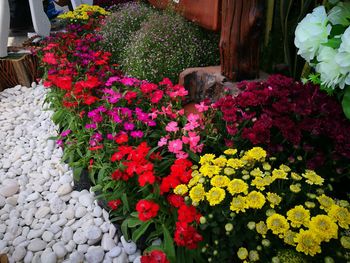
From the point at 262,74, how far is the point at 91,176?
1548 millimetres

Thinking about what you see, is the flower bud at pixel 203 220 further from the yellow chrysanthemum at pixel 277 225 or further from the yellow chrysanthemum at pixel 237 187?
the yellow chrysanthemum at pixel 277 225

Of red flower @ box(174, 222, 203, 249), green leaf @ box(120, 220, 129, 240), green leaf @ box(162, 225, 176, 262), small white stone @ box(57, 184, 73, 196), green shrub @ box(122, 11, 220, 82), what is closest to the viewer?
red flower @ box(174, 222, 203, 249)

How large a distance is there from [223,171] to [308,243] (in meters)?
0.53

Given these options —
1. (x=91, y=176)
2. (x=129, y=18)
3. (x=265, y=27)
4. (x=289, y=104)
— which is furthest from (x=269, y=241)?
(x=129, y=18)

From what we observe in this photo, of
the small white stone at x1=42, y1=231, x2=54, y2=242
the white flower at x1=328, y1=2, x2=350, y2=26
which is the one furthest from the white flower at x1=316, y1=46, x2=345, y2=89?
the small white stone at x1=42, y1=231, x2=54, y2=242

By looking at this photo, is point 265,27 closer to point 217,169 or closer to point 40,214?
point 217,169

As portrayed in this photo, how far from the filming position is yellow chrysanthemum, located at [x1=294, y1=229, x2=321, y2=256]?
125 cm

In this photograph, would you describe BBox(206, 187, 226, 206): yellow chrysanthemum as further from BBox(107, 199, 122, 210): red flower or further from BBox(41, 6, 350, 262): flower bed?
BBox(107, 199, 122, 210): red flower

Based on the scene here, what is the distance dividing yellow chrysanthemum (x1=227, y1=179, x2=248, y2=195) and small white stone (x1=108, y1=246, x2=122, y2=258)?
0.92 metres

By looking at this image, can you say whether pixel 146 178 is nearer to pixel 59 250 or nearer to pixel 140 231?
pixel 140 231

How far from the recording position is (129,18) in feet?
14.3

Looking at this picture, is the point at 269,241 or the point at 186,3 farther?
→ the point at 186,3

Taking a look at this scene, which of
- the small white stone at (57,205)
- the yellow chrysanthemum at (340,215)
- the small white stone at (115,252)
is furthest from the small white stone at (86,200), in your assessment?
the yellow chrysanthemum at (340,215)

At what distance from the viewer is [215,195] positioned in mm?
1463
